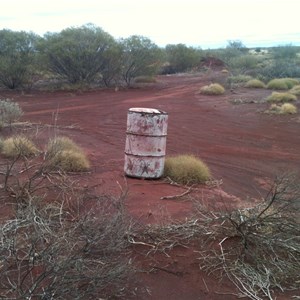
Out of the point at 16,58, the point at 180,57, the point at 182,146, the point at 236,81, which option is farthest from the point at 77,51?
the point at 180,57

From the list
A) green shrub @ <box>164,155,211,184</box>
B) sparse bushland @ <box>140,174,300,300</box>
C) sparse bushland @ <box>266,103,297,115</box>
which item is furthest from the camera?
sparse bushland @ <box>266,103,297,115</box>

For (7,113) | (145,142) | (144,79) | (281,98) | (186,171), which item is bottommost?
(144,79)

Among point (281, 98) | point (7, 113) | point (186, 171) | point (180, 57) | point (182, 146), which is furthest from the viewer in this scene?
point (180, 57)

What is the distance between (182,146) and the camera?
13094mm

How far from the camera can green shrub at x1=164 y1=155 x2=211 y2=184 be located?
8.47 metres

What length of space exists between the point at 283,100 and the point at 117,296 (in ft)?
69.1

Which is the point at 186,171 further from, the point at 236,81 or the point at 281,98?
the point at 236,81

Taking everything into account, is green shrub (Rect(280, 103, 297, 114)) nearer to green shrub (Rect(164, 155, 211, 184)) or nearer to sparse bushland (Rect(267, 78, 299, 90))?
sparse bushland (Rect(267, 78, 299, 90))

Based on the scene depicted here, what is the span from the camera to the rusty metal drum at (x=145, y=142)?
8070mm

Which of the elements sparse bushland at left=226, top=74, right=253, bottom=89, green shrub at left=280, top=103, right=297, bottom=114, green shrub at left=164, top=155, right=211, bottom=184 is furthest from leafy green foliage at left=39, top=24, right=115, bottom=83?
green shrub at left=164, top=155, right=211, bottom=184

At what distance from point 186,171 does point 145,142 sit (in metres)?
0.96

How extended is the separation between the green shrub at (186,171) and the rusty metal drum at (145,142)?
0.27 m

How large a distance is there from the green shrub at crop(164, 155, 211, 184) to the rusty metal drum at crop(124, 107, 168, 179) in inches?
10.6

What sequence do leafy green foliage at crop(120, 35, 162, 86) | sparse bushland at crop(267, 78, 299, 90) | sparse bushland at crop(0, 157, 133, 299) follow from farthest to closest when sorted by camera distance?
leafy green foliage at crop(120, 35, 162, 86), sparse bushland at crop(267, 78, 299, 90), sparse bushland at crop(0, 157, 133, 299)
